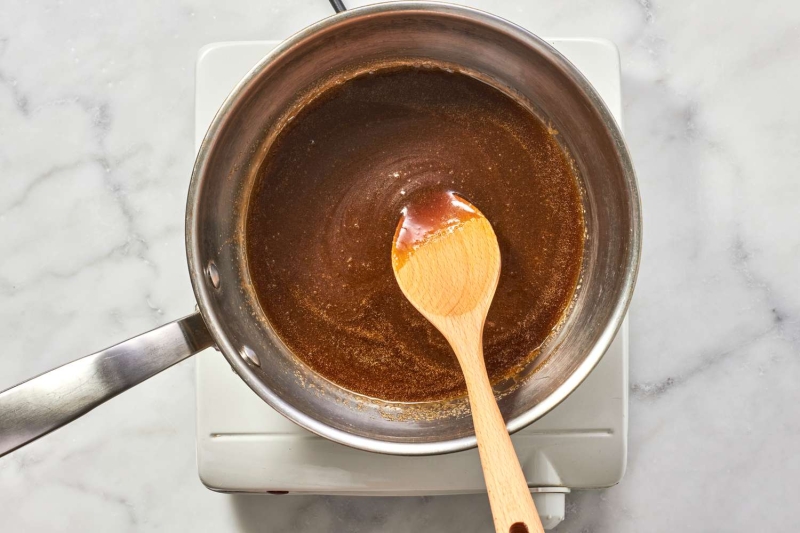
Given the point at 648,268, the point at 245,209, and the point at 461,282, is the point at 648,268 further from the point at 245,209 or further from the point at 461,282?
the point at 245,209

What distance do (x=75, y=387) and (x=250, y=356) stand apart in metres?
0.27

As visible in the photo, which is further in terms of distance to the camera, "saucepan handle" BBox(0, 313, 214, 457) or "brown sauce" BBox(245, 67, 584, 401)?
"brown sauce" BBox(245, 67, 584, 401)

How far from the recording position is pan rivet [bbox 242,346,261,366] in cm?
94

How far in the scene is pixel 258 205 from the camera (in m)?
1.06

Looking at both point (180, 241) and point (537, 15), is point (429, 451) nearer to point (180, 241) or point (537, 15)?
point (180, 241)

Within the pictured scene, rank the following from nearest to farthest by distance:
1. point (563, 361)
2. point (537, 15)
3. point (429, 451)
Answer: point (429, 451)
point (563, 361)
point (537, 15)

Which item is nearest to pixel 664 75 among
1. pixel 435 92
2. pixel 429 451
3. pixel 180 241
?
pixel 435 92

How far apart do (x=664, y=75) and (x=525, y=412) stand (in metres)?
0.64

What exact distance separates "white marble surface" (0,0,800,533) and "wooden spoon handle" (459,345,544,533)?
352 millimetres

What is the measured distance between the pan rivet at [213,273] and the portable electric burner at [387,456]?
0.11m

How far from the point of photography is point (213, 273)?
0.99 m

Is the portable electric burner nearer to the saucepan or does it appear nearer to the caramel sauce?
the saucepan

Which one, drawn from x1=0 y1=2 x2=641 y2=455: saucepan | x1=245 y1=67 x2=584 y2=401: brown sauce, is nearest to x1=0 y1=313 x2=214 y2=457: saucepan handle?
x1=0 y1=2 x2=641 y2=455: saucepan

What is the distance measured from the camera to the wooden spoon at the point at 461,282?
2.70 ft
